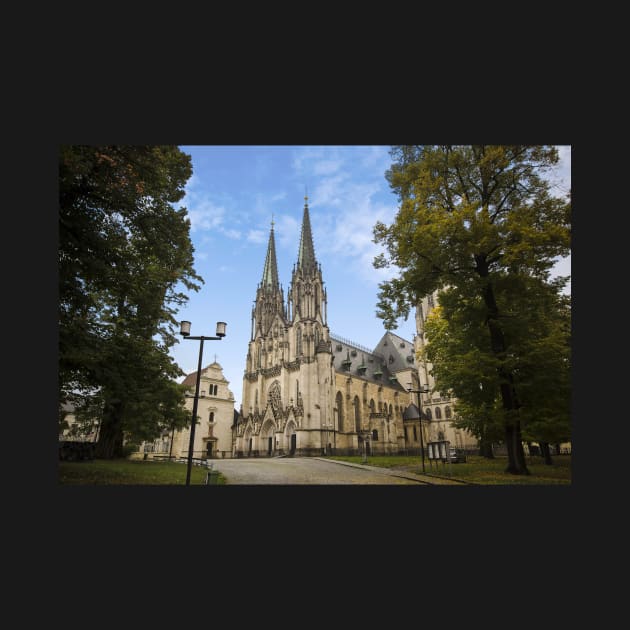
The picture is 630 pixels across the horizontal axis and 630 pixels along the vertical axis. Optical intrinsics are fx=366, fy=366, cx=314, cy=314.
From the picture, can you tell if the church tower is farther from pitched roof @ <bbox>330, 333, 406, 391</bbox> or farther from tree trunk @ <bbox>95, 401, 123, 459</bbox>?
tree trunk @ <bbox>95, 401, 123, 459</bbox>

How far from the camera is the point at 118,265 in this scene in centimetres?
884

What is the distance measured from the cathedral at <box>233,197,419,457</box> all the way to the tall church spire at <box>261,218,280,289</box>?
468 millimetres

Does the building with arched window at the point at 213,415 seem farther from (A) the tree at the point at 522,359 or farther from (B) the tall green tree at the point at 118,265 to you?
(A) the tree at the point at 522,359

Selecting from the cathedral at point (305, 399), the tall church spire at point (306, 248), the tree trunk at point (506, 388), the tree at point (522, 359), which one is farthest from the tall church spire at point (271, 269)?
the tree trunk at point (506, 388)

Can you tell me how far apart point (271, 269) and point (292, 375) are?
1882 centimetres

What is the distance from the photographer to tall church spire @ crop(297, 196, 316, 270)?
40375mm

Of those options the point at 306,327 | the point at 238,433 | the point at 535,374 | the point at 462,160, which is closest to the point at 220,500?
the point at 535,374

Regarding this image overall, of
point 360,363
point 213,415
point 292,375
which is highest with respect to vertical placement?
point 360,363

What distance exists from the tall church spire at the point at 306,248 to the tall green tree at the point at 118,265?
94.9 feet

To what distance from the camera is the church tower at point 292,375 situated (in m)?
33.4

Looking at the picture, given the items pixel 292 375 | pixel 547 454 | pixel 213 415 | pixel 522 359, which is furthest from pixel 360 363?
pixel 522 359

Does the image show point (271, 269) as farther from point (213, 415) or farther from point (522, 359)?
point (522, 359)

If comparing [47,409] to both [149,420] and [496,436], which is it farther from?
[496,436]

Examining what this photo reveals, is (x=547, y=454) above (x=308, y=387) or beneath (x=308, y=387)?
beneath
